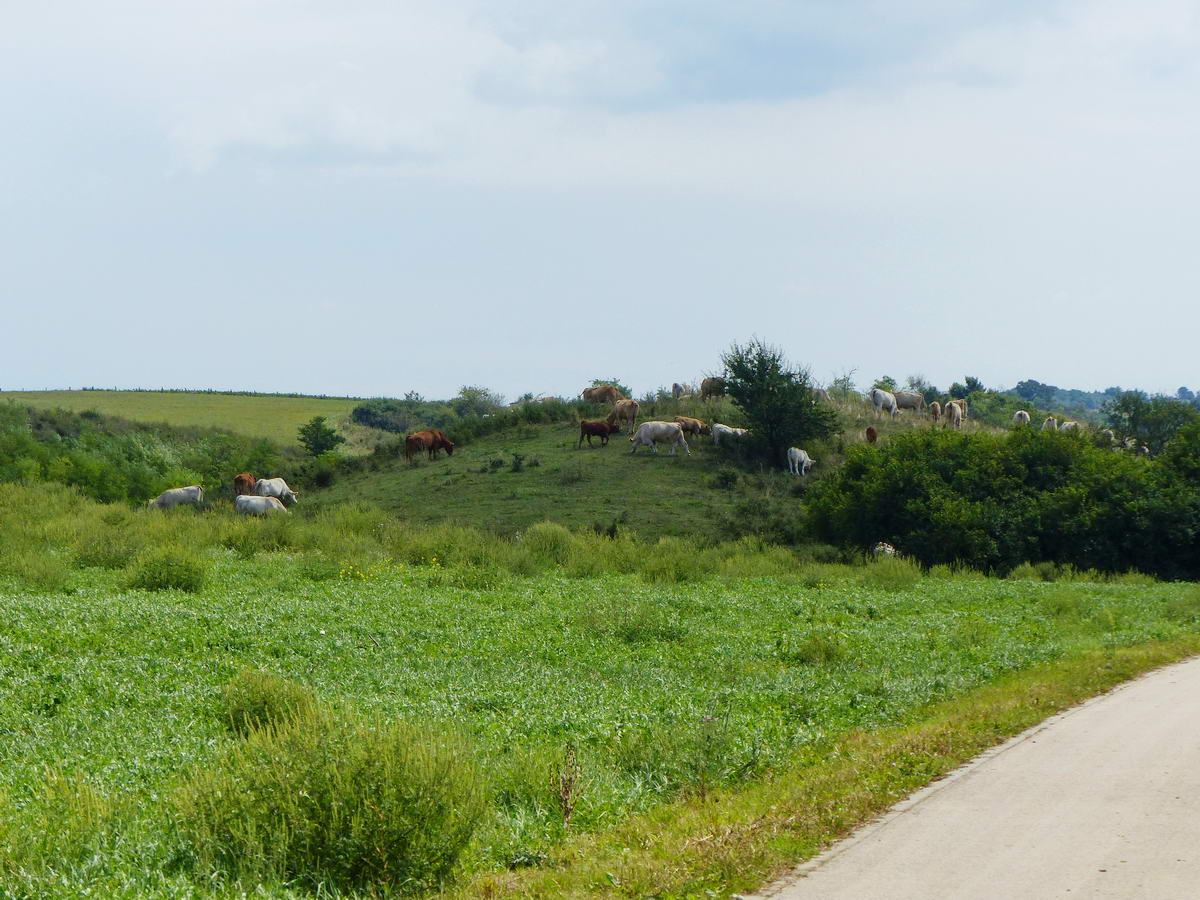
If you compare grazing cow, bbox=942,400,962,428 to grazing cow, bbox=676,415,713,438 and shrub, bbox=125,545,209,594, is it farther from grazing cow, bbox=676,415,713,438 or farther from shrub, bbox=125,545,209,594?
shrub, bbox=125,545,209,594

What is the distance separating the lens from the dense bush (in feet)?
114

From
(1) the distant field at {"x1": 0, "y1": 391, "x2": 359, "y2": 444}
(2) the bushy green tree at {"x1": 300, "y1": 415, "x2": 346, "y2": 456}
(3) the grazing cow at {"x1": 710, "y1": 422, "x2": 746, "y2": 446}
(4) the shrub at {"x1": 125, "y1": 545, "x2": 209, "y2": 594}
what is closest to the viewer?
(4) the shrub at {"x1": 125, "y1": 545, "x2": 209, "y2": 594}

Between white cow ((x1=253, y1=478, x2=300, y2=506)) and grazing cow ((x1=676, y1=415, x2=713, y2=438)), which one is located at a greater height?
grazing cow ((x1=676, y1=415, x2=713, y2=438))

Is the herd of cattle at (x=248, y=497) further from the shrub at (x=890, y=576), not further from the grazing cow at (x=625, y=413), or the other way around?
the shrub at (x=890, y=576)

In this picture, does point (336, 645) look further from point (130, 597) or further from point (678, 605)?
point (678, 605)

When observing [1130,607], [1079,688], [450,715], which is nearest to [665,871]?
[450,715]

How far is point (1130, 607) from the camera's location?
72.6ft

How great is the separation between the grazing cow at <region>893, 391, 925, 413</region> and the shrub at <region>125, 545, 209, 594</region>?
5177 centimetres

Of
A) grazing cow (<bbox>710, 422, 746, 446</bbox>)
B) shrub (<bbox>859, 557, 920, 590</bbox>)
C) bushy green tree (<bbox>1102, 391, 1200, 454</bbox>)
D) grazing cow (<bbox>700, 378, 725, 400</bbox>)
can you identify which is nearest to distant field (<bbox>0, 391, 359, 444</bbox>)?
grazing cow (<bbox>700, 378, 725, 400</bbox>)

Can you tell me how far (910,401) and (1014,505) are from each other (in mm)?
32440

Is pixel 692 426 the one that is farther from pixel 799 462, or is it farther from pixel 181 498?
pixel 181 498

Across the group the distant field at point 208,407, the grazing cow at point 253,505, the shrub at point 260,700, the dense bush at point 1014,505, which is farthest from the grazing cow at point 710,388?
the shrub at point 260,700

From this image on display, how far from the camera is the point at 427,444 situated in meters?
59.7

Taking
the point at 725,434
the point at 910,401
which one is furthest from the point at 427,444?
the point at 910,401
